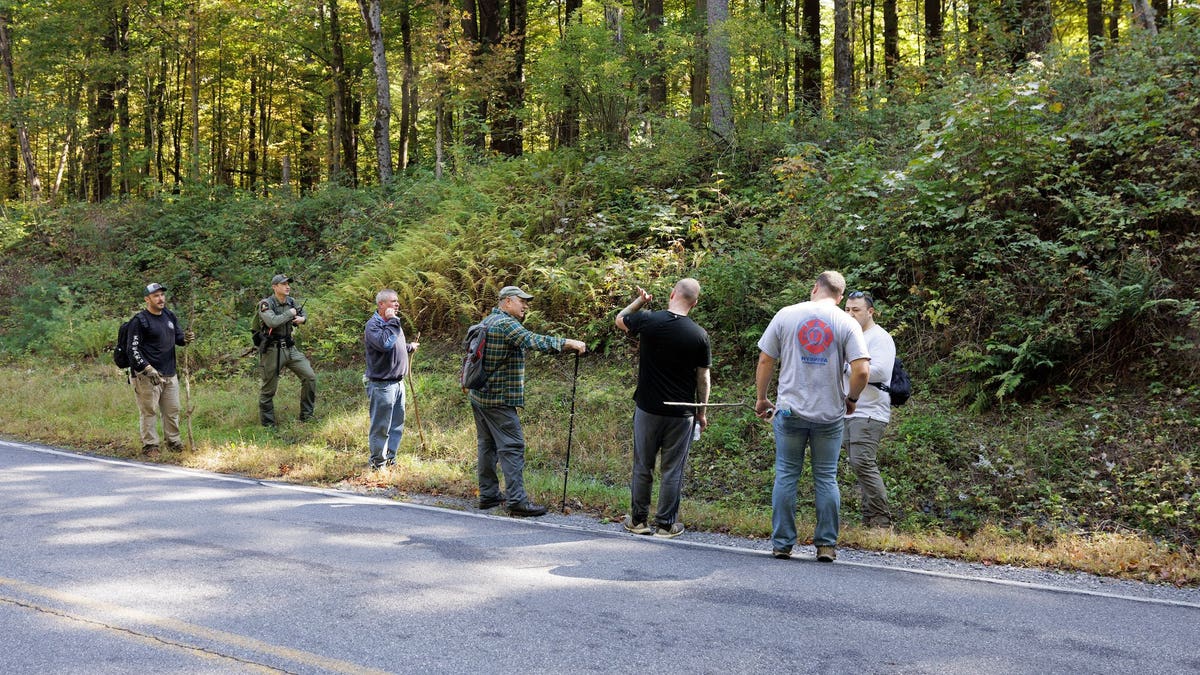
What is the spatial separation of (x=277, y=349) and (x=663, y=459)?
7.40 meters

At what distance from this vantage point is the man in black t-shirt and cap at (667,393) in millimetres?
7391

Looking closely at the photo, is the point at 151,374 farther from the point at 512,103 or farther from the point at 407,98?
the point at 407,98

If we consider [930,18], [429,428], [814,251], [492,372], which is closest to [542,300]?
[429,428]

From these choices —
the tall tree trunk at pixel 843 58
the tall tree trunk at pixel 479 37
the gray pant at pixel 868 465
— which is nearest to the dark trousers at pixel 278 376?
the gray pant at pixel 868 465

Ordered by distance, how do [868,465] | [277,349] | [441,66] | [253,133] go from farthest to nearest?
[253,133] < [441,66] < [277,349] < [868,465]

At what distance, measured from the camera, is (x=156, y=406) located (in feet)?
37.3

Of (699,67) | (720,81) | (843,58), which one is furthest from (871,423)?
(843,58)

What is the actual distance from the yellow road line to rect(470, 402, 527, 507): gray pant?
3677mm

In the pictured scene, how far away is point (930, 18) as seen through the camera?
858 inches

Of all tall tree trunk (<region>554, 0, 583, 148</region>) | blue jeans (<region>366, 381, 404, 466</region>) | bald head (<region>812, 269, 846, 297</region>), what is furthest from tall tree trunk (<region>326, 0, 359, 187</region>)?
bald head (<region>812, 269, 846, 297</region>)

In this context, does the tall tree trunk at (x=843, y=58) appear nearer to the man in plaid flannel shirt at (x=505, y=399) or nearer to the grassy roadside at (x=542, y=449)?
the grassy roadside at (x=542, y=449)

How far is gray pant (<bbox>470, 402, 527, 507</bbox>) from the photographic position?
8.25 meters

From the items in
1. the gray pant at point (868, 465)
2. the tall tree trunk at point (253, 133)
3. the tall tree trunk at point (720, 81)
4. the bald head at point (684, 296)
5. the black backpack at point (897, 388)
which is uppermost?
the tall tree trunk at point (253, 133)

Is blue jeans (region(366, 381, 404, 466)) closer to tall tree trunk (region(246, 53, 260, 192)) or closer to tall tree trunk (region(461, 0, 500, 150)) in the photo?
tall tree trunk (region(461, 0, 500, 150))
